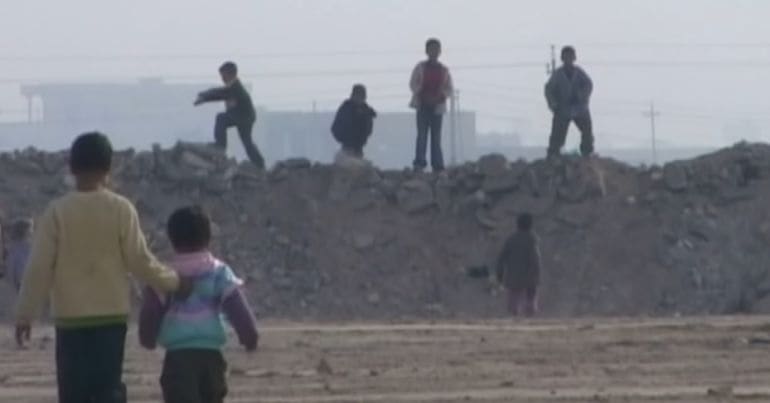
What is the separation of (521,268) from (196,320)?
15897 millimetres

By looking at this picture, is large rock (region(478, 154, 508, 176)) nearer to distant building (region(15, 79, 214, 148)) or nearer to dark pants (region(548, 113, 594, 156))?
dark pants (region(548, 113, 594, 156))

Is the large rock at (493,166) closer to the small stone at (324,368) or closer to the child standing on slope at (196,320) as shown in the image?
the small stone at (324,368)

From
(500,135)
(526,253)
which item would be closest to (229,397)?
(526,253)

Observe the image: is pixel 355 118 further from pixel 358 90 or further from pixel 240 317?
pixel 240 317

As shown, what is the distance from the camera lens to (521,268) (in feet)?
92.0

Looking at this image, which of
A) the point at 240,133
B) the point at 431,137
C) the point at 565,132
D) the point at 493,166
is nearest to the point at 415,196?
the point at 493,166

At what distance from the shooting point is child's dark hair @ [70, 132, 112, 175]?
12.4 meters

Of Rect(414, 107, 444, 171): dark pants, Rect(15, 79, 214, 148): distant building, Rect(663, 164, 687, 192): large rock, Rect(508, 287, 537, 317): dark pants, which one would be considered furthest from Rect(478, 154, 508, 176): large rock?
Rect(15, 79, 214, 148): distant building

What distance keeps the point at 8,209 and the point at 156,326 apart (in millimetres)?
20091

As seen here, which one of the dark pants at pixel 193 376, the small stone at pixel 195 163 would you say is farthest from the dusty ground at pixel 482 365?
the small stone at pixel 195 163

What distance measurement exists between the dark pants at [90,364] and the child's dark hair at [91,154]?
2.51 feet

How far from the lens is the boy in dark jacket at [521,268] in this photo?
28.0 m

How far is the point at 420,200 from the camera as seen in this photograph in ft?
107

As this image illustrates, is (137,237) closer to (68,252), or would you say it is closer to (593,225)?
(68,252)
